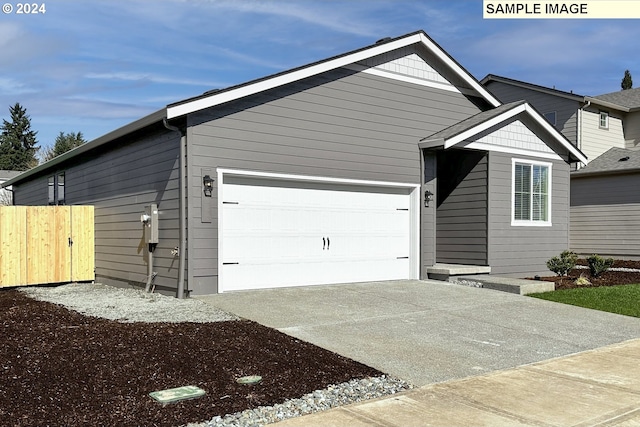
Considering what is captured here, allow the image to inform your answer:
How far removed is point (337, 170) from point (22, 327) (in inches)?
241

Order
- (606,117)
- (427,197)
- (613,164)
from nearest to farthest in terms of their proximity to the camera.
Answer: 1. (427,197)
2. (613,164)
3. (606,117)

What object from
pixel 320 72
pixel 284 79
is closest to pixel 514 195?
pixel 320 72

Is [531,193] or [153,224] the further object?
[531,193]

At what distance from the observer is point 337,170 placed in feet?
34.9

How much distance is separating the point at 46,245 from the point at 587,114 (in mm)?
18966

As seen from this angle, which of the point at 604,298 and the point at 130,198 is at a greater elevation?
the point at 130,198

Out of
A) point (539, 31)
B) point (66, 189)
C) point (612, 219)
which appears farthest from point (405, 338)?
point (612, 219)

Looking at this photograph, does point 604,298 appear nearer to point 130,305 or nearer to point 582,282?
point 582,282

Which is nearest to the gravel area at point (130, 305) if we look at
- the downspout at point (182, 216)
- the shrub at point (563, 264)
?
the downspout at point (182, 216)

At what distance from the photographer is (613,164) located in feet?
61.2

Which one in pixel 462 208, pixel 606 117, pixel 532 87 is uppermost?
pixel 532 87

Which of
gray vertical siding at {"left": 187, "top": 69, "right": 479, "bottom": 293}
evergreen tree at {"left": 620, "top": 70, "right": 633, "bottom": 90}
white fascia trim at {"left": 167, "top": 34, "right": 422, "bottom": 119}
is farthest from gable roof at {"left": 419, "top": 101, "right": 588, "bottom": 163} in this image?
evergreen tree at {"left": 620, "top": 70, "right": 633, "bottom": 90}

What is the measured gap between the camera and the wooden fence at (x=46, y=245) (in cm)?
1163

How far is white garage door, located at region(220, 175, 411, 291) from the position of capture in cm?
945
